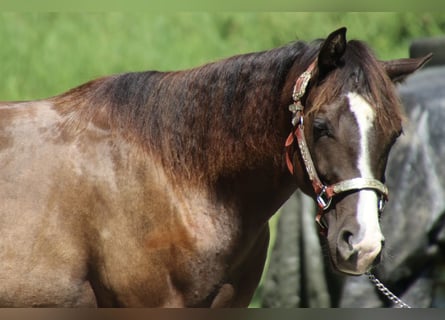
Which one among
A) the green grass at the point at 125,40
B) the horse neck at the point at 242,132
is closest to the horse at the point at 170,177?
the horse neck at the point at 242,132

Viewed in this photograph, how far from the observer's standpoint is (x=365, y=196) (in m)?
2.44

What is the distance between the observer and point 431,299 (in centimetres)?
469

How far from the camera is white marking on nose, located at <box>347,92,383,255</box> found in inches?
94.7

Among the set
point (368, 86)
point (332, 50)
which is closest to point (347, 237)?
point (368, 86)

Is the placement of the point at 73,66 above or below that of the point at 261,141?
below

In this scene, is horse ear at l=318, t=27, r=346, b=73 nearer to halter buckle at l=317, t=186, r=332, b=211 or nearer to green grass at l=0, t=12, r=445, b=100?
halter buckle at l=317, t=186, r=332, b=211

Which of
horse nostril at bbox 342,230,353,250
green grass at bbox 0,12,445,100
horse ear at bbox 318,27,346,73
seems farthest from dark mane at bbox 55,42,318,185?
green grass at bbox 0,12,445,100

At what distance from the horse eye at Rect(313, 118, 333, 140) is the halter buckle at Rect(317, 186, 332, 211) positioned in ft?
0.50

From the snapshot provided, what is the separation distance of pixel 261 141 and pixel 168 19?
3.45 metres

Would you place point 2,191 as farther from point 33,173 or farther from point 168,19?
point 168,19

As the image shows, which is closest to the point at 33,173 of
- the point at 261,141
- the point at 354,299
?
the point at 261,141

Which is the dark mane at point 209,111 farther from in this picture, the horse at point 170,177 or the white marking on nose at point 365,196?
the white marking on nose at point 365,196

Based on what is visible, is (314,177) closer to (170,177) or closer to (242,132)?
(242,132)

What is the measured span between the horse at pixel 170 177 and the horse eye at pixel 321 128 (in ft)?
0.08
